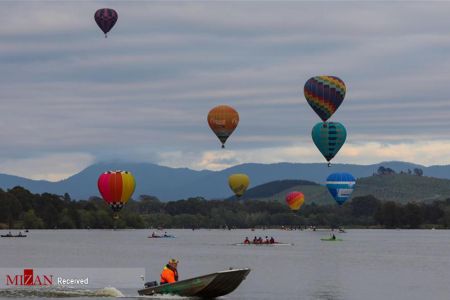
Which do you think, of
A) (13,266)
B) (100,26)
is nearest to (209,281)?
(13,266)

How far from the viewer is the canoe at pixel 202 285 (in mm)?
81750

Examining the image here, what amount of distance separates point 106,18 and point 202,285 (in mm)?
91951

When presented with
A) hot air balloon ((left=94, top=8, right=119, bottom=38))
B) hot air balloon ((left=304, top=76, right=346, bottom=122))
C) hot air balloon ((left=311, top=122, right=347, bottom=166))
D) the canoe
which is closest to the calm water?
the canoe

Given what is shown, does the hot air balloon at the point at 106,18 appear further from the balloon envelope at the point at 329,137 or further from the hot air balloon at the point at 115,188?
the balloon envelope at the point at 329,137

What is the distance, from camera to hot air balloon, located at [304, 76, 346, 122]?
6831 inches

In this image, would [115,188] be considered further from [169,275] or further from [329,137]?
[169,275]

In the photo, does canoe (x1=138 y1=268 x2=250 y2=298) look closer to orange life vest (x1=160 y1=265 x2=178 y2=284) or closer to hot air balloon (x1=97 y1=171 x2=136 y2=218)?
orange life vest (x1=160 y1=265 x2=178 y2=284)

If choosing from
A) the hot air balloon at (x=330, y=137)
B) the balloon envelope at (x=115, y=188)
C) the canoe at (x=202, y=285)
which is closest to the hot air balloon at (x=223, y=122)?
the hot air balloon at (x=330, y=137)

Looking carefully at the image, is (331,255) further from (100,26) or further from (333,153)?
(100,26)

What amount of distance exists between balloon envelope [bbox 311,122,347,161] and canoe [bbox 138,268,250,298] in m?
101

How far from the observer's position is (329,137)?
600ft

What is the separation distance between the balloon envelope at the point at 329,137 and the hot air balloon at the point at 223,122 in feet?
48.3

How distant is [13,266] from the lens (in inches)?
5566

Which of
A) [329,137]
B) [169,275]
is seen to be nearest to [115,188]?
[329,137]
